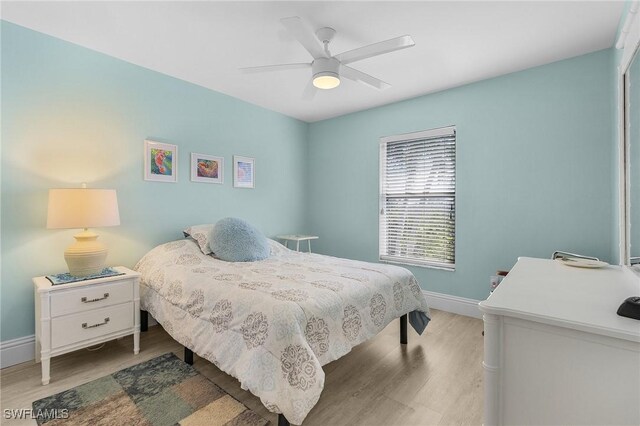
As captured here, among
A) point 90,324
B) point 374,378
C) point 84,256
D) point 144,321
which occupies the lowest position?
point 374,378

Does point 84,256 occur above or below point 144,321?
above

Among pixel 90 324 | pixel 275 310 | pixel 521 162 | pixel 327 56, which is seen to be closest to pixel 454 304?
pixel 521 162

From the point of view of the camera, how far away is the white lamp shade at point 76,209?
2.07 m

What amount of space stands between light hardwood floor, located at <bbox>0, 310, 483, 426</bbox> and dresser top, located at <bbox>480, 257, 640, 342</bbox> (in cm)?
91

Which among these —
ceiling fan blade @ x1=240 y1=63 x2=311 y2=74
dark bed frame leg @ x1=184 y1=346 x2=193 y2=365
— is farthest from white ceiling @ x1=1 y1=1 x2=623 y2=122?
dark bed frame leg @ x1=184 y1=346 x2=193 y2=365

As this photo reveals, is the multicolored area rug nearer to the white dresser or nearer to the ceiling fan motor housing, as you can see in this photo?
the white dresser

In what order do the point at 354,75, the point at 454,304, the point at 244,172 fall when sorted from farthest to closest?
the point at 244,172, the point at 454,304, the point at 354,75

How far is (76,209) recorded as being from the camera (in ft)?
6.88

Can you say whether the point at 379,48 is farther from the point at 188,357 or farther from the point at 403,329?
the point at 188,357

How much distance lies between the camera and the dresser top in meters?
0.85

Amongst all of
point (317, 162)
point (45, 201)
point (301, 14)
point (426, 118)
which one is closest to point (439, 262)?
point (426, 118)

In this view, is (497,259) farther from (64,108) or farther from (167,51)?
(64,108)

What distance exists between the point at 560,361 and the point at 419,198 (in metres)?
2.77

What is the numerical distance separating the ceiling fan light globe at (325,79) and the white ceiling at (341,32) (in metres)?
0.36
